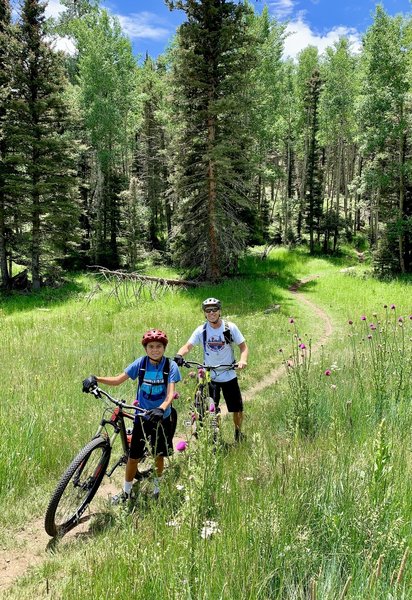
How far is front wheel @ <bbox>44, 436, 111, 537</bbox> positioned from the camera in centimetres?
410

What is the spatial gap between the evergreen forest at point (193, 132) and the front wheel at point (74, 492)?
16.8m

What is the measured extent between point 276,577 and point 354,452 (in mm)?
1647

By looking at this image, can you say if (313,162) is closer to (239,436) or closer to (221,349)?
(221,349)

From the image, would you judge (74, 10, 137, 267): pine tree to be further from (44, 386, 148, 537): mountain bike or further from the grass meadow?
(44, 386, 148, 537): mountain bike

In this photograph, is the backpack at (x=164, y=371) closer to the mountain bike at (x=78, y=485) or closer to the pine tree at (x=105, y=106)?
the mountain bike at (x=78, y=485)

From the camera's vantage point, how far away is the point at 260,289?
2016 cm

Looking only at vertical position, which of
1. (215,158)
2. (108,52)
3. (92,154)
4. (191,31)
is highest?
(108,52)

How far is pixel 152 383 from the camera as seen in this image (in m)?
4.74

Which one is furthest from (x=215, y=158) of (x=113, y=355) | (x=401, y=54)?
(x=401, y=54)

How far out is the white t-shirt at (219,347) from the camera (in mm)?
5859

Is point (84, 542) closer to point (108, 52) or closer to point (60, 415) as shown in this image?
point (60, 415)

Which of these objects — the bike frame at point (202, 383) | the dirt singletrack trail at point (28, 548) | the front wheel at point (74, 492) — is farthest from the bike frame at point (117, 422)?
the bike frame at point (202, 383)

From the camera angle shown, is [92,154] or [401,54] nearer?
[401,54]

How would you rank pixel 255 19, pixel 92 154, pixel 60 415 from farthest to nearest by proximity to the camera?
pixel 92 154 → pixel 255 19 → pixel 60 415
